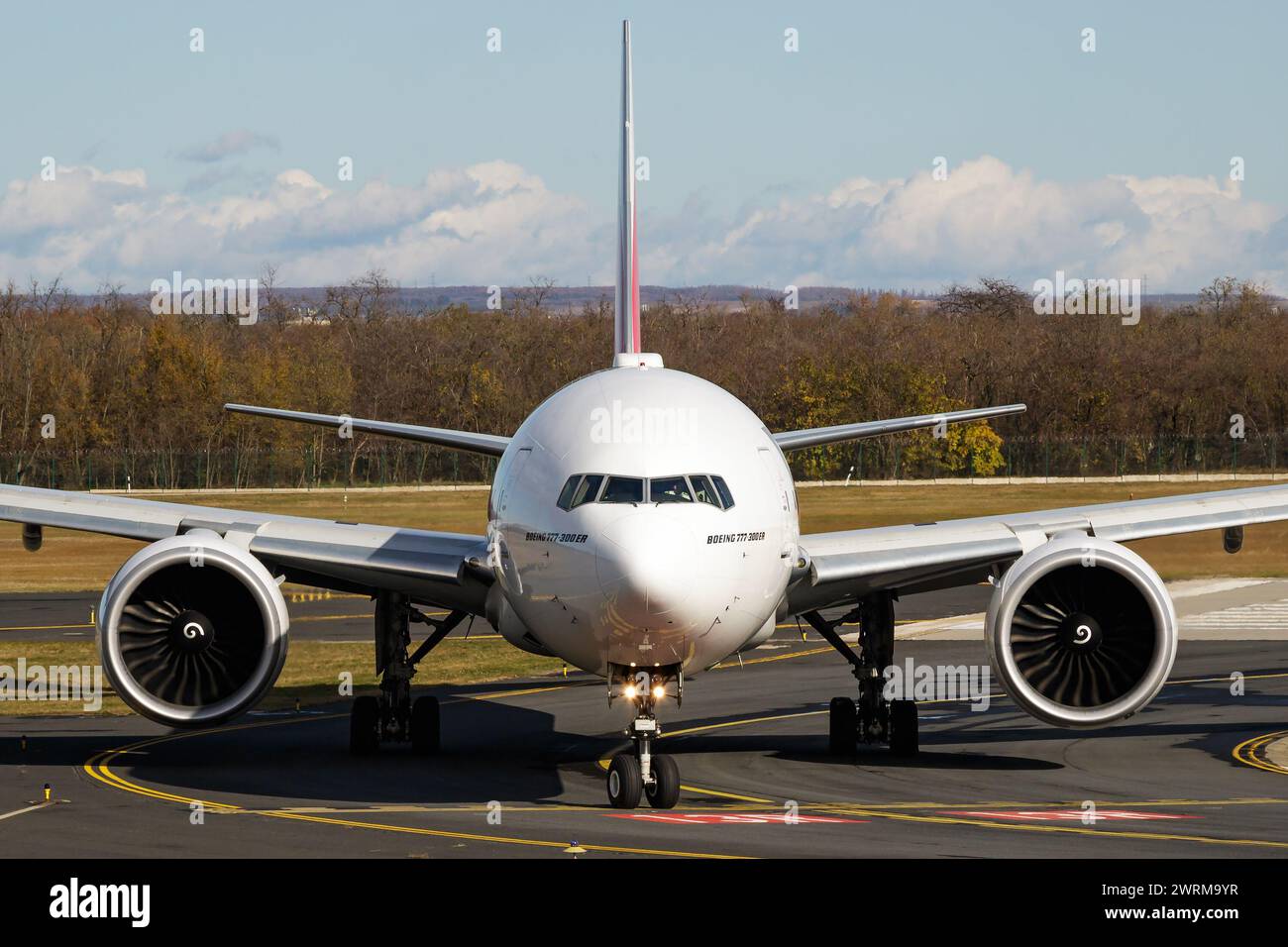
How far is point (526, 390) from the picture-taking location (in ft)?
356

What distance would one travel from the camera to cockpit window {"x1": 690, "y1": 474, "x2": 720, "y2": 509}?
1852 cm

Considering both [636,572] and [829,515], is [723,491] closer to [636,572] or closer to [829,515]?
[636,572]

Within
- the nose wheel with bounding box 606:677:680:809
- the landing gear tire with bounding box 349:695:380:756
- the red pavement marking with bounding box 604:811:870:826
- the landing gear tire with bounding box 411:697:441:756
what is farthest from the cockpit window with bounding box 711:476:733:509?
the landing gear tire with bounding box 349:695:380:756

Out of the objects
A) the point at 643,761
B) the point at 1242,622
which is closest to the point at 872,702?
the point at 643,761

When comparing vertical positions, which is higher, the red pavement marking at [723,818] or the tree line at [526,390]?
the tree line at [526,390]

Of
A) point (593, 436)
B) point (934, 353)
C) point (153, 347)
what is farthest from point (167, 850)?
point (934, 353)

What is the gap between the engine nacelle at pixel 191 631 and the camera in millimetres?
21531

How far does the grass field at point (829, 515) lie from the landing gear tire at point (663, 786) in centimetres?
3598

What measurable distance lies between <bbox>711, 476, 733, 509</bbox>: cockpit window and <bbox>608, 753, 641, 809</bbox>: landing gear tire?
10.6ft

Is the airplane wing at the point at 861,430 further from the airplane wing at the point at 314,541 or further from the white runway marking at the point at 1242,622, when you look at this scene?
the white runway marking at the point at 1242,622

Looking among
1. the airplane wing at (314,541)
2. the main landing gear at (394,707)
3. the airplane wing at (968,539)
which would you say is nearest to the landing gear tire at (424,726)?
the main landing gear at (394,707)

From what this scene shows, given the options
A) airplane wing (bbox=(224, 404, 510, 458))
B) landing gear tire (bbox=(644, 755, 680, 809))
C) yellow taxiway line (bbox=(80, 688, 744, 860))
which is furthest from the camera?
airplane wing (bbox=(224, 404, 510, 458))

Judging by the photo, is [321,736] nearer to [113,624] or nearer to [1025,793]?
[113,624]

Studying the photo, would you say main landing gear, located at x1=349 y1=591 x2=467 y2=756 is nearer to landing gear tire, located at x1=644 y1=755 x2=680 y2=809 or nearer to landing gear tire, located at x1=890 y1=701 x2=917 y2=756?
landing gear tire, located at x1=644 y1=755 x2=680 y2=809
